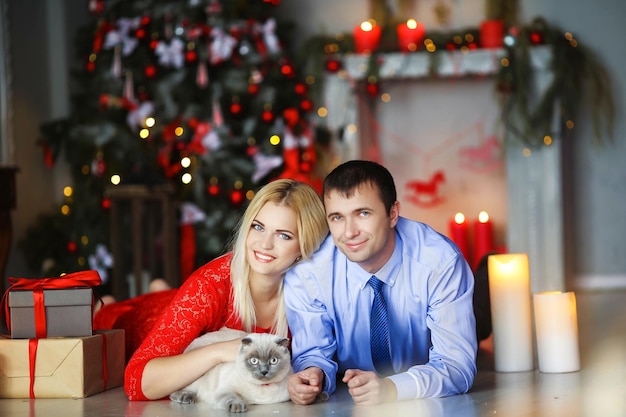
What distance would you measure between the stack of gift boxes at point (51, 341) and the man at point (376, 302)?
0.67 m

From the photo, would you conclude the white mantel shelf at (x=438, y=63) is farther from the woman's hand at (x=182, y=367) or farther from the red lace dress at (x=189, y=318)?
the woman's hand at (x=182, y=367)

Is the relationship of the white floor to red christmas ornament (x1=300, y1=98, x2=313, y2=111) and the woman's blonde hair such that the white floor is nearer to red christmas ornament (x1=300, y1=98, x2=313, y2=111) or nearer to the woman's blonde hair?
the woman's blonde hair

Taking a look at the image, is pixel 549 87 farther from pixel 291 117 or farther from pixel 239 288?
pixel 239 288

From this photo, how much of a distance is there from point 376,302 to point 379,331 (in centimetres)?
10

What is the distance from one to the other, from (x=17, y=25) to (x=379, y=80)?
2326 mm

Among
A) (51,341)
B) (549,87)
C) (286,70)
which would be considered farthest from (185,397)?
(549,87)

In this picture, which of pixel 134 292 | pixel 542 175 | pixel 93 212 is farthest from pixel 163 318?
pixel 542 175

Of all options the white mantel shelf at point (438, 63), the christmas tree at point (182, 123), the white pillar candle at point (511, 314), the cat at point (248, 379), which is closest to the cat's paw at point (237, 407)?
the cat at point (248, 379)

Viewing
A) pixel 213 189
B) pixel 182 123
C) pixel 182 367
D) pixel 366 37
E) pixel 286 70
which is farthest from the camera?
pixel 366 37

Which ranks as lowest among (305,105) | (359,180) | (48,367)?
(48,367)

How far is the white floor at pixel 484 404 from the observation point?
2.58 metres

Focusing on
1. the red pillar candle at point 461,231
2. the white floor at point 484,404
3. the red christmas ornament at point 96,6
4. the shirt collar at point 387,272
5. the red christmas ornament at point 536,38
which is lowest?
the white floor at point 484,404

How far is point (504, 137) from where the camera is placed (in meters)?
5.95

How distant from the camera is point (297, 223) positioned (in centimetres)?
288
